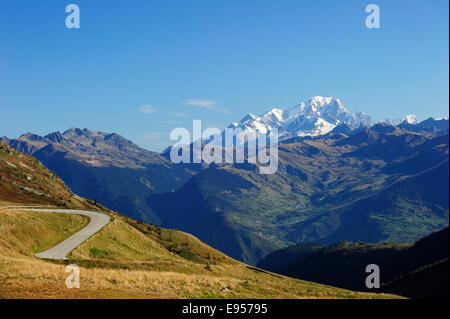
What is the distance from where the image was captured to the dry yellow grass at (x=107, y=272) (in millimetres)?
36062

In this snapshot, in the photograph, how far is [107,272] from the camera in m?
45.2

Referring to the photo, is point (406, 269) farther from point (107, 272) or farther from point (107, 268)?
point (107, 272)

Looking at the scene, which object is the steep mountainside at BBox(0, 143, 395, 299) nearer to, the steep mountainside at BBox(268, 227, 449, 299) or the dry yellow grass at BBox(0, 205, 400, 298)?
the dry yellow grass at BBox(0, 205, 400, 298)

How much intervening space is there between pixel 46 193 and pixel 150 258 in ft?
205

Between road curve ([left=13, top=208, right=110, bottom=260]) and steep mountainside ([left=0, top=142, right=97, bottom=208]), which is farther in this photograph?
steep mountainside ([left=0, top=142, right=97, bottom=208])

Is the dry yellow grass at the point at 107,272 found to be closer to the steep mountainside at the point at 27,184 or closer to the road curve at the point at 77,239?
the road curve at the point at 77,239

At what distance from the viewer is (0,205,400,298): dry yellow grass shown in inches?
1420

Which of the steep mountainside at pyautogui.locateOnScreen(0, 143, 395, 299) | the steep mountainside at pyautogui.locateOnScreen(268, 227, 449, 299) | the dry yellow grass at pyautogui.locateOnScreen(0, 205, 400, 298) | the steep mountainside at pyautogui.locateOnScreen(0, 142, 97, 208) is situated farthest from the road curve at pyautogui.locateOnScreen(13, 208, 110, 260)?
the steep mountainside at pyautogui.locateOnScreen(268, 227, 449, 299)

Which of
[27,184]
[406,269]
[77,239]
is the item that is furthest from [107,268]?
[406,269]

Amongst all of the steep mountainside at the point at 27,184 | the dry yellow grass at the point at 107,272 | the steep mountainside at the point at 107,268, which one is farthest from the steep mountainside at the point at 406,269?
the steep mountainside at the point at 27,184
